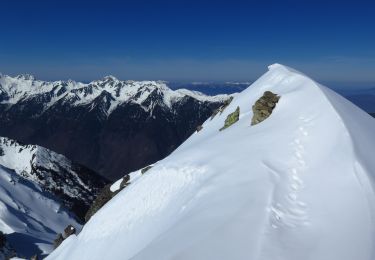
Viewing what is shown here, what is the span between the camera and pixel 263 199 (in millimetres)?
17547

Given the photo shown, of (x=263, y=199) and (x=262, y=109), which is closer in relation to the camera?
(x=263, y=199)

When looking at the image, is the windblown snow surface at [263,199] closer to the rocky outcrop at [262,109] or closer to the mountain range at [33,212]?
the rocky outcrop at [262,109]

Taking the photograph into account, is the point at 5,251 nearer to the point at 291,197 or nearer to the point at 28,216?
the point at 28,216

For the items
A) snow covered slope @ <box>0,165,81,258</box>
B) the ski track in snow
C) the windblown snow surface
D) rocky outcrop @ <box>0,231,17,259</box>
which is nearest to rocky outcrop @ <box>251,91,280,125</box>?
the windblown snow surface

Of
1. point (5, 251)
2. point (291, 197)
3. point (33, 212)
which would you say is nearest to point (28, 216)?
point (33, 212)

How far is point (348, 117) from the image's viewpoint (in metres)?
25.3

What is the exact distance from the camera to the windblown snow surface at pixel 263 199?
15031 millimetres

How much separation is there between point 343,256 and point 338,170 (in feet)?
18.8

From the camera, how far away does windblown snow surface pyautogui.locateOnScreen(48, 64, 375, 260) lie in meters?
15.0

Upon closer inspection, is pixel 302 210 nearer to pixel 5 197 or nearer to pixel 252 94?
pixel 252 94

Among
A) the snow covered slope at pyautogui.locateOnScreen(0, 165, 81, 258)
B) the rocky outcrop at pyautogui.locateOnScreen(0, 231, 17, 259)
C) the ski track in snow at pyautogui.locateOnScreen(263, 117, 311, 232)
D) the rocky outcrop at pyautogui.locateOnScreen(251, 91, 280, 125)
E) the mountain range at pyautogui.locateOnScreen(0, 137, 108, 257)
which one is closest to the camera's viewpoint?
the ski track in snow at pyautogui.locateOnScreen(263, 117, 311, 232)

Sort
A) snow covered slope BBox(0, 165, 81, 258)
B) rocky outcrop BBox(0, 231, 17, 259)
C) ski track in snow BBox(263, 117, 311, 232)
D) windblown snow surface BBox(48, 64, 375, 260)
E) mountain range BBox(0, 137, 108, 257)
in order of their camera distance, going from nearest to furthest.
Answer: windblown snow surface BBox(48, 64, 375, 260) → ski track in snow BBox(263, 117, 311, 232) → rocky outcrop BBox(0, 231, 17, 259) → snow covered slope BBox(0, 165, 81, 258) → mountain range BBox(0, 137, 108, 257)

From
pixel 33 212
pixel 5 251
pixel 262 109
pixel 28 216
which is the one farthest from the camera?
pixel 33 212

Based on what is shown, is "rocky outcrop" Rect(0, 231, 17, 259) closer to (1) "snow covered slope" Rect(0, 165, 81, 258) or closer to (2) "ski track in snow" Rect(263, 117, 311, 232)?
(1) "snow covered slope" Rect(0, 165, 81, 258)
